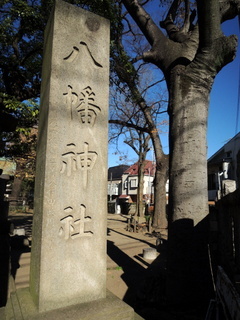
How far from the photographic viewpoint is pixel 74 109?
2.30m

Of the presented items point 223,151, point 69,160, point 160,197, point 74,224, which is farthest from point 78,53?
point 223,151

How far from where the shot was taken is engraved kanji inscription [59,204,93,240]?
84.1 inches

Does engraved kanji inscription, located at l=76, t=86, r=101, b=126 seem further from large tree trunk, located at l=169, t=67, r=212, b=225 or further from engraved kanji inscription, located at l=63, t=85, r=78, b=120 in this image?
large tree trunk, located at l=169, t=67, r=212, b=225

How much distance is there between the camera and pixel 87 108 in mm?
2367

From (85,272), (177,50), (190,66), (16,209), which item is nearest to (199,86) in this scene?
(190,66)

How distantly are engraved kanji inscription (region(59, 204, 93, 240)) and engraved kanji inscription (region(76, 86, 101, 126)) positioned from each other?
2.78 ft

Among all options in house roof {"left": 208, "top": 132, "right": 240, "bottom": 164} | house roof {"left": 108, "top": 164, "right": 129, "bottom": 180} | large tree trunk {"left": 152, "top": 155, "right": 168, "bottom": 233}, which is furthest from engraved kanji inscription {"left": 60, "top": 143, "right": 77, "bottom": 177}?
house roof {"left": 108, "top": 164, "right": 129, "bottom": 180}

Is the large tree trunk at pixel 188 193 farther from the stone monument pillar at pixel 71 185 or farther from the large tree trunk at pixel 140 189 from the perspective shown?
the large tree trunk at pixel 140 189

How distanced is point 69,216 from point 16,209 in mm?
26872

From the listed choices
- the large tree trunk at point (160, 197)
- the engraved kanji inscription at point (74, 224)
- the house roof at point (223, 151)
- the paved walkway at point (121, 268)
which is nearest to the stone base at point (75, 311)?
the engraved kanji inscription at point (74, 224)

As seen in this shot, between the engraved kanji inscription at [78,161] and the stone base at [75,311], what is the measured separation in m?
1.07

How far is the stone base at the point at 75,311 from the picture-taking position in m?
1.92

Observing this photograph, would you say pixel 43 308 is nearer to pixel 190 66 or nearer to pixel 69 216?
pixel 69 216

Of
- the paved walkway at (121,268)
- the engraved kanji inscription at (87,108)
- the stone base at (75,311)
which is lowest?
the paved walkway at (121,268)
